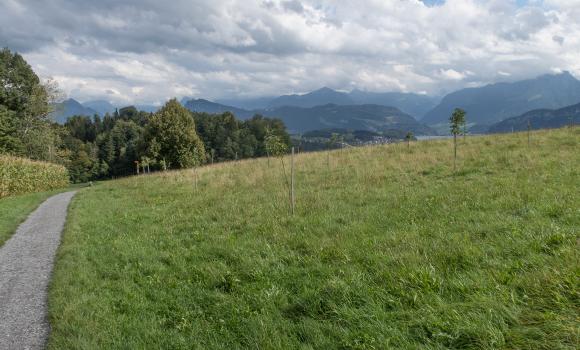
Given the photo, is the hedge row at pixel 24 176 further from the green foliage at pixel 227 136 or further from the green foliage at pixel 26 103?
the green foliage at pixel 227 136

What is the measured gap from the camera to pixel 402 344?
4.19 m

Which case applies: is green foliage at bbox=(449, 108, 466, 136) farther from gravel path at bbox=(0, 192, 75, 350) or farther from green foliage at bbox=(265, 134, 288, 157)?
gravel path at bbox=(0, 192, 75, 350)

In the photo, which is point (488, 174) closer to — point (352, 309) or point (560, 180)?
point (560, 180)

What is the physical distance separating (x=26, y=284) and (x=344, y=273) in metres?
7.31

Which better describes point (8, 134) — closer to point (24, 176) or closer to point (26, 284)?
point (24, 176)

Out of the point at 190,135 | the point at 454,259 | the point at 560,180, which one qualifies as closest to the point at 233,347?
the point at 454,259

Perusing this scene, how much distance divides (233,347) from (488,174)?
13.7 metres

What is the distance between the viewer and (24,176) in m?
32.2

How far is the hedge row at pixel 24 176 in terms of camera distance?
94.9 feet

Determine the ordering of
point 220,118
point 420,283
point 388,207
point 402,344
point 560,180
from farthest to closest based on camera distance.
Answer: point 220,118, point 560,180, point 388,207, point 420,283, point 402,344

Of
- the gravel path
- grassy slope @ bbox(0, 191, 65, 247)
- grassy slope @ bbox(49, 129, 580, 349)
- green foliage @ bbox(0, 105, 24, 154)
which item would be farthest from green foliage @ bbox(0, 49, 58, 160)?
grassy slope @ bbox(49, 129, 580, 349)

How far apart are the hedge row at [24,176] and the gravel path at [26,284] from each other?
18.9 m

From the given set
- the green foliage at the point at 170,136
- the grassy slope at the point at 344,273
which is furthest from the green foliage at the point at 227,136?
the grassy slope at the point at 344,273

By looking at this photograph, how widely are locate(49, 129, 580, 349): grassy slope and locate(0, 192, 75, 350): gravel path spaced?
320mm
